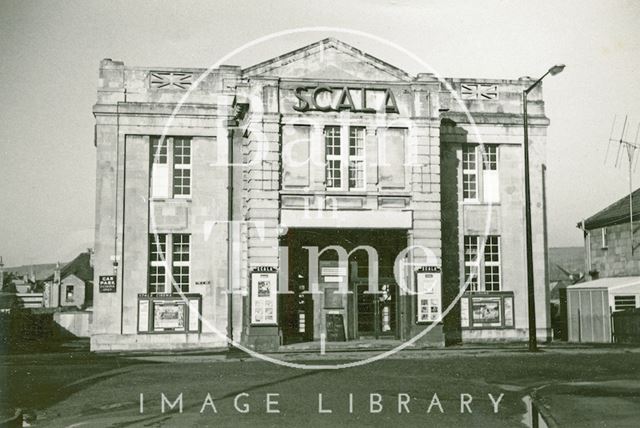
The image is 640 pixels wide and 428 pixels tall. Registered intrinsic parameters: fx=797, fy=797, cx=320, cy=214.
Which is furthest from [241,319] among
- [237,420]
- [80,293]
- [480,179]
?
[80,293]

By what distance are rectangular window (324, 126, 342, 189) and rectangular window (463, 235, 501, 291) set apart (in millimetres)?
6259

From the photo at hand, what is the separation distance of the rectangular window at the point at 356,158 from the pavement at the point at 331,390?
6.36 meters

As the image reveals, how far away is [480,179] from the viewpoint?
30531mm

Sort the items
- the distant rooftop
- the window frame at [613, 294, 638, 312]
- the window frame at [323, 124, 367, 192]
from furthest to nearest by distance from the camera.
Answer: the distant rooftop → the window frame at [613, 294, 638, 312] → the window frame at [323, 124, 367, 192]

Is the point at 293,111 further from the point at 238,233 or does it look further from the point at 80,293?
the point at 80,293

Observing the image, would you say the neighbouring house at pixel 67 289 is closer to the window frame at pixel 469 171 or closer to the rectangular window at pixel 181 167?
the rectangular window at pixel 181 167

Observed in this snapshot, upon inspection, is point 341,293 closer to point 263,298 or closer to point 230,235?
point 263,298

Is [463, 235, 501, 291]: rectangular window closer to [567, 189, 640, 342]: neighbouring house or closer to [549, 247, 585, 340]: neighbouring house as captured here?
[567, 189, 640, 342]: neighbouring house

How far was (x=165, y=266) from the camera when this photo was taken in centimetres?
2870

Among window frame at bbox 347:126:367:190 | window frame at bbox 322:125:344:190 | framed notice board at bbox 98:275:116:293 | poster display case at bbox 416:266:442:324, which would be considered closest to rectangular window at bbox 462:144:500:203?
poster display case at bbox 416:266:442:324

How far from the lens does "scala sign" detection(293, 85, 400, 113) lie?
1045 inches

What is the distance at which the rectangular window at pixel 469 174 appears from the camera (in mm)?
30516

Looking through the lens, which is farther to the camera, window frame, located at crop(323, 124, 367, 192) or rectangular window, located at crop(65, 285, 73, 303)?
rectangular window, located at crop(65, 285, 73, 303)

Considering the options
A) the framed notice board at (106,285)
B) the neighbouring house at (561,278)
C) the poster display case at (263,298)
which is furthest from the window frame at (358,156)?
the neighbouring house at (561,278)
